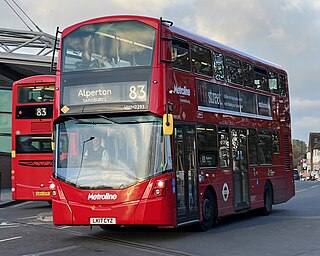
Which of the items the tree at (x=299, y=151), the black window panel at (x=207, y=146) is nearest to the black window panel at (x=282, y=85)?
the black window panel at (x=207, y=146)

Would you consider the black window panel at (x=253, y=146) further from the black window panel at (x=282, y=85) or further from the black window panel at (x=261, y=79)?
the black window panel at (x=282, y=85)

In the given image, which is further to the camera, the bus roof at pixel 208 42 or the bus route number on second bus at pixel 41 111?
the bus route number on second bus at pixel 41 111

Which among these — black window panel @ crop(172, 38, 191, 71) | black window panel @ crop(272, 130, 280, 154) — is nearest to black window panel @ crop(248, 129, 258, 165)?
black window panel @ crop(272, 130, 280, 154)

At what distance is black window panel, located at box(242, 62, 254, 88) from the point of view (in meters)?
16.1

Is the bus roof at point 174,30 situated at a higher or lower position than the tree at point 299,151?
lower

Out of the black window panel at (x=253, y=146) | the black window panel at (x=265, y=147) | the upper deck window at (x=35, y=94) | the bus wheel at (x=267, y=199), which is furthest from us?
the upper deck window at (x=35, y=94)

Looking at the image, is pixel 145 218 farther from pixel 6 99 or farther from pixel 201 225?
pixel 6 99

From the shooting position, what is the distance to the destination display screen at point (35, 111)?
64.2ft

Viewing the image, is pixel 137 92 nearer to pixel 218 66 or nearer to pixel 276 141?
pixel 218 66

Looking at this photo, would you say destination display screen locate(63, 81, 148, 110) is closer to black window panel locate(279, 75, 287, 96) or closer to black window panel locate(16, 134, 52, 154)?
black window panel locate(16, 134, 52, 154)

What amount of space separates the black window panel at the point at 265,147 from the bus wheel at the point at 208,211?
3488 mm

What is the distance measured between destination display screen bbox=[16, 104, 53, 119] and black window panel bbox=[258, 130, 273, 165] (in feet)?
23.2

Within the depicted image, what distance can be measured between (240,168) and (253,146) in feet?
3.73

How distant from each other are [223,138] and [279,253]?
4.58 meters
